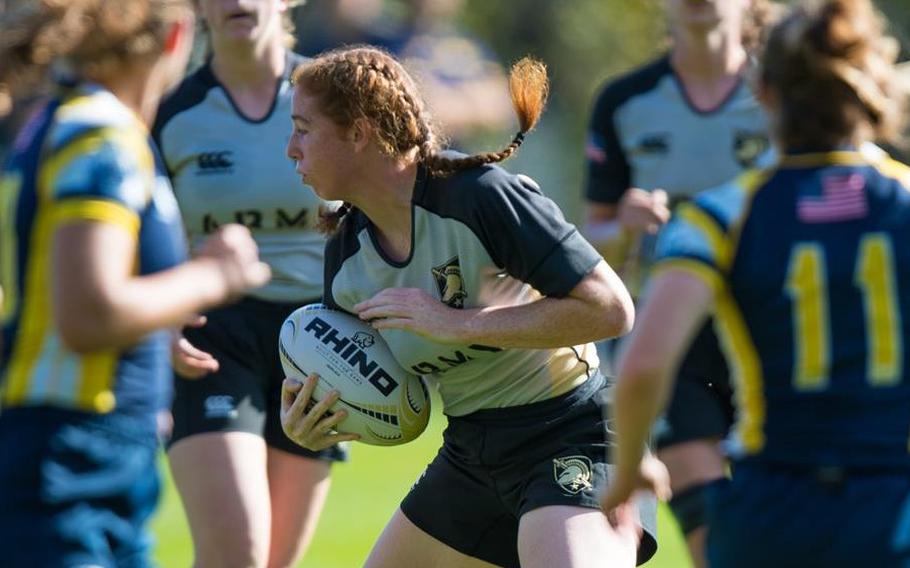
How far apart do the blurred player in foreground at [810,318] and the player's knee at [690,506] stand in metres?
2.28

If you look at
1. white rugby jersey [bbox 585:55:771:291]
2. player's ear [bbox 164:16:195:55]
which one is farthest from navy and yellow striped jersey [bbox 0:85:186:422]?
white rugby jersey [bbox 585:55:771:291]

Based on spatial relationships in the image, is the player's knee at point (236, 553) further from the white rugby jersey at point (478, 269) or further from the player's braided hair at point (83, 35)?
the player's braided hair at point (83, 35)

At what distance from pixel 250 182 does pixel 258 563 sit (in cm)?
127

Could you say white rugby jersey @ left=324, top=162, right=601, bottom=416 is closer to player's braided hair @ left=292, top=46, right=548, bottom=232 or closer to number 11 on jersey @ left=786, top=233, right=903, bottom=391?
player's braided hair @ left=292, top=46, right=548, bottom=232

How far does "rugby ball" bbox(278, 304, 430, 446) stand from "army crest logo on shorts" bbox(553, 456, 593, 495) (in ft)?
1.52

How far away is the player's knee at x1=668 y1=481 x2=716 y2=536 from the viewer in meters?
5.58

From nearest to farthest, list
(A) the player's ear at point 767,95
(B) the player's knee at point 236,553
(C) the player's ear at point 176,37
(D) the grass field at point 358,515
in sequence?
(A) the player's ear at point 767,95 → (C) the player's ear at point 176,37 → (B) the player's knee at point 236,553 → (D) the grass field at point 358,515

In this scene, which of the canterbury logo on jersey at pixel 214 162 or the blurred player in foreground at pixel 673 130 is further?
the blurred player in foreground at pixel 673 130

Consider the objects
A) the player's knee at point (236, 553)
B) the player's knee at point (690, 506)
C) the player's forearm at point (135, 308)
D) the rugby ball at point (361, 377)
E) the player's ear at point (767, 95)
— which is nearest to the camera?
the player's forearm at point (135, 308)

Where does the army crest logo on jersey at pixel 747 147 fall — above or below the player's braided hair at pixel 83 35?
below

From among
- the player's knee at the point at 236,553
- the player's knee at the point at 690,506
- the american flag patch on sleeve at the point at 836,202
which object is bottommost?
the player's knee at the point at 236,553

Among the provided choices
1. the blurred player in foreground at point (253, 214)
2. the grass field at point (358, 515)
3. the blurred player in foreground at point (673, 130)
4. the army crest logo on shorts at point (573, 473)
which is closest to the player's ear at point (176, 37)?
the army crest logo on shorts at point (573, 473)

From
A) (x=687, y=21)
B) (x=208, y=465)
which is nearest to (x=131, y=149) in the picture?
(x=208, y=465)

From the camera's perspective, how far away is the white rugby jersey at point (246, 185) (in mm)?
5809
